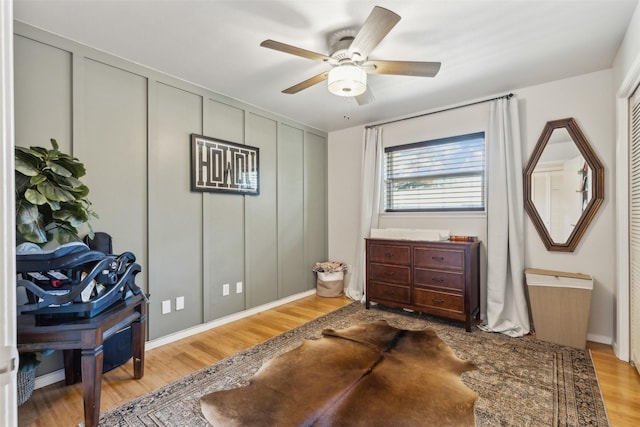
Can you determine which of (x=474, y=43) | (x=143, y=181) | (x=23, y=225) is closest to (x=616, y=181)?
(x=474, y=43)

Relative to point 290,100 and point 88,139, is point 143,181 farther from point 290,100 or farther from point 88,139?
point 290,100

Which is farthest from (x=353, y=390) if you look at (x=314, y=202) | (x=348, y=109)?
(x=348, y=109)

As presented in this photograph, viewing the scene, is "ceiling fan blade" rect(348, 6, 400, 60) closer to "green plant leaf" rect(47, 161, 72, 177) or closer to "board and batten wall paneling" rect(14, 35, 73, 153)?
"green plant leaf" rect(47, 161, 72, 177)

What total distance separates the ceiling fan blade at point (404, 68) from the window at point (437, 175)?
5.34 feet

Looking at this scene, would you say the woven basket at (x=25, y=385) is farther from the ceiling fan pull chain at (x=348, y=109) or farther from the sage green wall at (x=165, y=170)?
the ceiling fan pull chain at (x=348, y=109)

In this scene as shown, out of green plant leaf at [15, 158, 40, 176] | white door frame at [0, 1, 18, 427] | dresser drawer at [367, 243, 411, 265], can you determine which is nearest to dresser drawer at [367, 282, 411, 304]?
dresser drawer at [367, 243, 411, 265]

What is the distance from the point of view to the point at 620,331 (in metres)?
2.37

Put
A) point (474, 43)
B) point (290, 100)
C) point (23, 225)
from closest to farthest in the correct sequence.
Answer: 1. point (23, 225)
2. point (474, 43)
3. point (290, 100)

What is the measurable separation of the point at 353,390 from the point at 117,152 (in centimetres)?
248

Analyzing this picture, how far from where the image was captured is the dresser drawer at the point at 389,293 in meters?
3.30

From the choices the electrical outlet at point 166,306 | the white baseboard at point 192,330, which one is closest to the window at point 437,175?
the white baseboard at point 192,330

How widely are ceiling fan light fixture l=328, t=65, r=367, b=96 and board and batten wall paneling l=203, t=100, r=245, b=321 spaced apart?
1502 millimetres

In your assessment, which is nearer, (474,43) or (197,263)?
(474,43)

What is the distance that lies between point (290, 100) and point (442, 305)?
2710 millimetres
